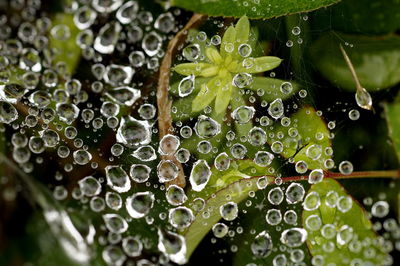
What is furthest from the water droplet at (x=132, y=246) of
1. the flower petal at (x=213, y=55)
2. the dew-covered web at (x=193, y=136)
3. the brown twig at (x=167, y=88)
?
the flower petal at (x=213, y=55)

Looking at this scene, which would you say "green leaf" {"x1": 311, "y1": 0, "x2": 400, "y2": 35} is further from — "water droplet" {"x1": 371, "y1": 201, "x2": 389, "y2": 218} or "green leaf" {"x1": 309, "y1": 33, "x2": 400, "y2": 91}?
"water droplet" {"x1": 371, "y1": 201, "x2": 389, "y2": 218}

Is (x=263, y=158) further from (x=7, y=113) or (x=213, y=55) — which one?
(x=7, y=113)

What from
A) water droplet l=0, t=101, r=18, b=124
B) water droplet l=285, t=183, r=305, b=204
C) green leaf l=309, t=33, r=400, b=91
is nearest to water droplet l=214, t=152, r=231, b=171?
water droplet l=285, t=183, r=305, b=204

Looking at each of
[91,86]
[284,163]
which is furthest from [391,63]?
[91,86]

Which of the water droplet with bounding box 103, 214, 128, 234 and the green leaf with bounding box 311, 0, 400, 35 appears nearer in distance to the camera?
the water droplet with bounding box 103, 214, 128, 234

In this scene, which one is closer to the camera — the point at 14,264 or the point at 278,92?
the point at 14,264

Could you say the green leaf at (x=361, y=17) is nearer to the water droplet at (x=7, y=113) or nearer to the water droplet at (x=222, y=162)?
the water droplet at (x=222, y=162)

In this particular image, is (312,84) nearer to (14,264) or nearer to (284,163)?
(284,163)
